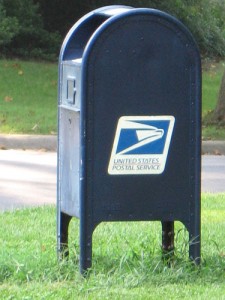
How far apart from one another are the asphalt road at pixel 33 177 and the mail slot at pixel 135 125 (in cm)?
347

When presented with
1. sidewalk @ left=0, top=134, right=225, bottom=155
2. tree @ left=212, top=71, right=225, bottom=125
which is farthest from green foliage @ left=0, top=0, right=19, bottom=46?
sidewalk @ left=0, top=134, right=225, bottom=155

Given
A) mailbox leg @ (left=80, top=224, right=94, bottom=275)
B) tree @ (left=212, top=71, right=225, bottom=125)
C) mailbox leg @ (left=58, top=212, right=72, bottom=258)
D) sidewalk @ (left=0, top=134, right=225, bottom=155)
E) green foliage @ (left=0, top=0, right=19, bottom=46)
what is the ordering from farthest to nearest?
green foliage @ (left=0, top=0, right=19, bottom=46) → tree @ (left=212, top=71, right=225, bottom=125) → sidewalk @ (left=0, top=134, right=225, bottom=155) → mailbox leg @ (left=58, top=212, right=72, bottom=258) → mailbox leg @ (left=80, top=224, right=94, bottom=275)

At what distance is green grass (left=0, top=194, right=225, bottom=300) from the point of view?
548 cm

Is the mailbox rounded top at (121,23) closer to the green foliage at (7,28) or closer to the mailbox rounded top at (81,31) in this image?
the mailbox rounded top at (81,31)

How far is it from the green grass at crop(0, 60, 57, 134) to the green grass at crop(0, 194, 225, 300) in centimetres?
732

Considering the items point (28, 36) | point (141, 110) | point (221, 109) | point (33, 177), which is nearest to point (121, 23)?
point (141, 110)

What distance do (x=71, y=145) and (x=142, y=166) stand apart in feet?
1.65

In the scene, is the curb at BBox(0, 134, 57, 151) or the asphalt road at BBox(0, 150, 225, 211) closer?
the asphalt road at BBox(0, 150, 225, 211)

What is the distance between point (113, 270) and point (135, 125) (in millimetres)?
930

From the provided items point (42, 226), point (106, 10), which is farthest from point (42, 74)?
point (106, 10)

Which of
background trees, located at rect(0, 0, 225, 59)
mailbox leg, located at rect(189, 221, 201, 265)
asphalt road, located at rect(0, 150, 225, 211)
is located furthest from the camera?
background trees, located at rect(0, 0, 225, 59)

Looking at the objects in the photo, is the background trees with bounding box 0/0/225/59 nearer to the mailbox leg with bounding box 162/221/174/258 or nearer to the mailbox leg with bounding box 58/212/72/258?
the mailbox leg with bounding box 58/212/72/258

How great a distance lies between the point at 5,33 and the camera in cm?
2017

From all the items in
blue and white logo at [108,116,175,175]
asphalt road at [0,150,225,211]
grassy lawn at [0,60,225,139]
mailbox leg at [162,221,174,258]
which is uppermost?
blue and white logo at [108,116,175,175]
